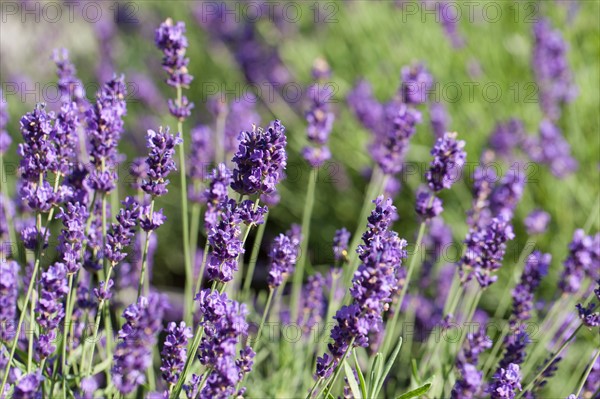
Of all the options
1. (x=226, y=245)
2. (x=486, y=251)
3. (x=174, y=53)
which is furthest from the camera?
(x=174, y=53)

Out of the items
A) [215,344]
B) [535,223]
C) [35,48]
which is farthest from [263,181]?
[35,48]

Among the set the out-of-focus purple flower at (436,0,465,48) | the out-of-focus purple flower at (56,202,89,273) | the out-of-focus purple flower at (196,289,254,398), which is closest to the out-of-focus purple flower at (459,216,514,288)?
the out-of-focus purple flower at (196,289,254,398)

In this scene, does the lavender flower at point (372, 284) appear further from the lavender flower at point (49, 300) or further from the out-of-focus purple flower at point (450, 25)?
the out-of-focus purple flower at point (450, 25)

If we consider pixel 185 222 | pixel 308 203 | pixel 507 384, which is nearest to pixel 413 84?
pixel 308 203

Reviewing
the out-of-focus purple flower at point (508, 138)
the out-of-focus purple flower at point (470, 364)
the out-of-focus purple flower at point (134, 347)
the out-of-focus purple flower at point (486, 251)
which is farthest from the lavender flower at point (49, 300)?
the out-of-focus purple flower at point (508, 138)

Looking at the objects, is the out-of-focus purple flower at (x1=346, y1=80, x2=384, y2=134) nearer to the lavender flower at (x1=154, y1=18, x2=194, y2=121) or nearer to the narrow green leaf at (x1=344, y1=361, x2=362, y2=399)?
the lavender flower at (x1=154, y1=18, x2=194, y2=121)

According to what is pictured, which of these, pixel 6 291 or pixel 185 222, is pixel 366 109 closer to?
pixel 185 222
